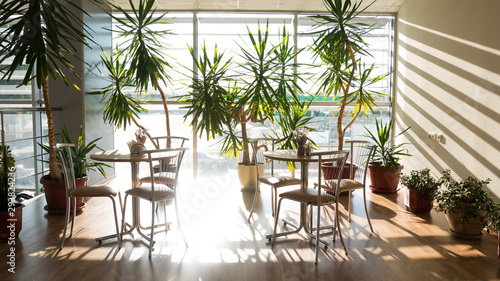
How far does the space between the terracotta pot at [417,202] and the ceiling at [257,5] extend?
3075mm

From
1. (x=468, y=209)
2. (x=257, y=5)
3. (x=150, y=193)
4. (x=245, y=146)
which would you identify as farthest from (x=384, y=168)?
(x=150, y=193)

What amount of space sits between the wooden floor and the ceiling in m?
3.29

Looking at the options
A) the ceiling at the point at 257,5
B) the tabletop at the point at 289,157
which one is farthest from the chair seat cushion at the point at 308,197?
the ceiling at the point at 257,5

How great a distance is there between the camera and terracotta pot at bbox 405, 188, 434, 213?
4.63 metres

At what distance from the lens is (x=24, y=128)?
6.02 metres

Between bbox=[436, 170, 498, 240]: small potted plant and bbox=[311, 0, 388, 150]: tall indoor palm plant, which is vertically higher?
bbox=[311, 0, 388, 150]: tall indoor palm plant

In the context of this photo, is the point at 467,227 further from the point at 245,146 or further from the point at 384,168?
the point at 245,146

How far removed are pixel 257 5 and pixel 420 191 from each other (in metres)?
3.65

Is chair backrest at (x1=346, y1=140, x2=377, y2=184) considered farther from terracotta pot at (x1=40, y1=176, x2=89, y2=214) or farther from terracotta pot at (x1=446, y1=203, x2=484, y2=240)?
terracotta pot at (x1=40, y1=176, x2=89, y2=214)

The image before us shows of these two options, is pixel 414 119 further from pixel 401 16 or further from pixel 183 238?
pixel 183 238

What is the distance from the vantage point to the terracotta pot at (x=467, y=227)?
371cm

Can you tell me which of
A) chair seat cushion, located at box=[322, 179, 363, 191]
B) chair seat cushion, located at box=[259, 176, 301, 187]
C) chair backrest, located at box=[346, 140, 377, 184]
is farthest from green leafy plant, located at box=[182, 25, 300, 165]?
chair seat cushion, located at box=[322, 179, 363, 191]

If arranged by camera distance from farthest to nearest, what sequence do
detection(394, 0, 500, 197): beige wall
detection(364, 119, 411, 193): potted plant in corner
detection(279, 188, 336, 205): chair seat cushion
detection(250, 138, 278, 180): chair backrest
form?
detection(364, 119, 411, 193): potted plant in corner
detection(250, 138, 278, 180): chair backrest
detection(394, 0, 500, 197): beige wall
detection(279, 188, 336, 205): chair seat cushion

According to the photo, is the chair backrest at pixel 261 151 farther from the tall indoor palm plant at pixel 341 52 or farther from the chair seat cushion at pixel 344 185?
the tall indoor palm plant at pixel 341 52
